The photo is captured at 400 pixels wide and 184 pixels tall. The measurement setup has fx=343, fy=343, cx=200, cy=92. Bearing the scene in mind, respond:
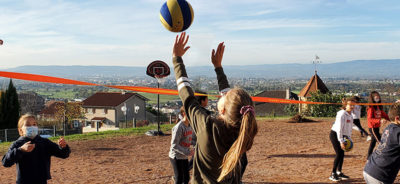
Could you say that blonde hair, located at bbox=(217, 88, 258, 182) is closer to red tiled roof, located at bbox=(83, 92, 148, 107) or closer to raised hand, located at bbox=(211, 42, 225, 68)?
raised hand, located at bbox=(211, 42, 225, 68)

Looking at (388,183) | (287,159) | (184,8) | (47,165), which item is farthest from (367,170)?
(287,159)

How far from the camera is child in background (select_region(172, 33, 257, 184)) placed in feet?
7.63

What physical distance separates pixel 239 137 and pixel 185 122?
313 cm

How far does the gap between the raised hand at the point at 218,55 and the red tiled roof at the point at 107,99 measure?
226ft

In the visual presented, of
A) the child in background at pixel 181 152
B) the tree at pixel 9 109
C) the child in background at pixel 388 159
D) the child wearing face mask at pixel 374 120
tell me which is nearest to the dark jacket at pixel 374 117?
the child wearing face mask at pixel 374 120

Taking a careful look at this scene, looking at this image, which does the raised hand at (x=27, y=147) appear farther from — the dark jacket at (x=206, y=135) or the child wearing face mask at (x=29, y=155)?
the dark jacket at (x=206, y=135)

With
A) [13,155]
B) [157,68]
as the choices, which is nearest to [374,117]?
[13,155]

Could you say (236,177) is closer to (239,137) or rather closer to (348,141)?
(239,137)

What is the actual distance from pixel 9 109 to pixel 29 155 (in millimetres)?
45544

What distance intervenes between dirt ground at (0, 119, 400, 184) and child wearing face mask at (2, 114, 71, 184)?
11.8 ft

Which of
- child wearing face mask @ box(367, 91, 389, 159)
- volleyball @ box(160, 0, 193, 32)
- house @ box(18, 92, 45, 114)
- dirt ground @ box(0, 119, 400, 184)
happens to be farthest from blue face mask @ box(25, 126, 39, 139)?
house @ box(18, 92, 45, 114)

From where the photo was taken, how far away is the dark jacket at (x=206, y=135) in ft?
8.03

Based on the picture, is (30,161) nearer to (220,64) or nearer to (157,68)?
(220,64)

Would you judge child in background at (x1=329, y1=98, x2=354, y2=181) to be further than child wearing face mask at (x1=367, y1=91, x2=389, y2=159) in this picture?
No
